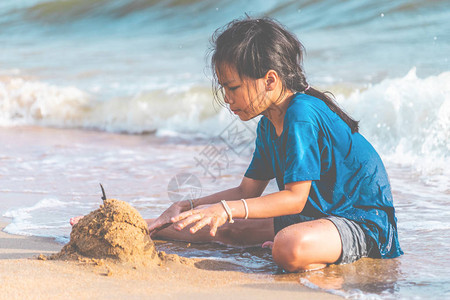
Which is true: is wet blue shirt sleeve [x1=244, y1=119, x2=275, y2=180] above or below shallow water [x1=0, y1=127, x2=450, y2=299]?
above

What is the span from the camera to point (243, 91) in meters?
2.63

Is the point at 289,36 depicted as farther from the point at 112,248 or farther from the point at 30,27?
the point at 30,27

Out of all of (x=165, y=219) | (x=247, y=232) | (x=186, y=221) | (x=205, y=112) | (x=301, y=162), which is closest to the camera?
(x=186, y=221)

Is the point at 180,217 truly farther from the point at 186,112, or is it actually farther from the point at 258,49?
the point at 186,112

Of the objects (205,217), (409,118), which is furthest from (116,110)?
(205,217)

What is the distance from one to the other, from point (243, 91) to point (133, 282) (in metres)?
0.88

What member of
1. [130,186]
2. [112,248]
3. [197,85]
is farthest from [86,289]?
[197,85]

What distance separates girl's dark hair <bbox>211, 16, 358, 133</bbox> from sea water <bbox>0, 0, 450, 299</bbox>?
868 mm

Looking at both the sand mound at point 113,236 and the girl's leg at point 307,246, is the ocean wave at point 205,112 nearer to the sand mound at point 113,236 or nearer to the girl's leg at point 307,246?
the girl's leg at point 307,246

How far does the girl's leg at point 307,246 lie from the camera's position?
104 inches

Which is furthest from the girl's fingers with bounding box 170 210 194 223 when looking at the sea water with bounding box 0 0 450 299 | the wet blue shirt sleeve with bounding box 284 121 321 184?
the sea water with bounding box 0 0 450 299

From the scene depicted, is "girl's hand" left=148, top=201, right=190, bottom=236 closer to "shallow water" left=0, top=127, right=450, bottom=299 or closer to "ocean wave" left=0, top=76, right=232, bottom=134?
"shallow water" left=0, top=127, right=450, bottom=299

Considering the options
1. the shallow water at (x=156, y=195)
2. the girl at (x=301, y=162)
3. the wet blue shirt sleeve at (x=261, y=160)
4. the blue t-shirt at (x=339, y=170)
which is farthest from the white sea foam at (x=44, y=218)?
the blue t-shirt at (x=339, y=170)

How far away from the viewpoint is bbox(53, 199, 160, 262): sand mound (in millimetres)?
2600
